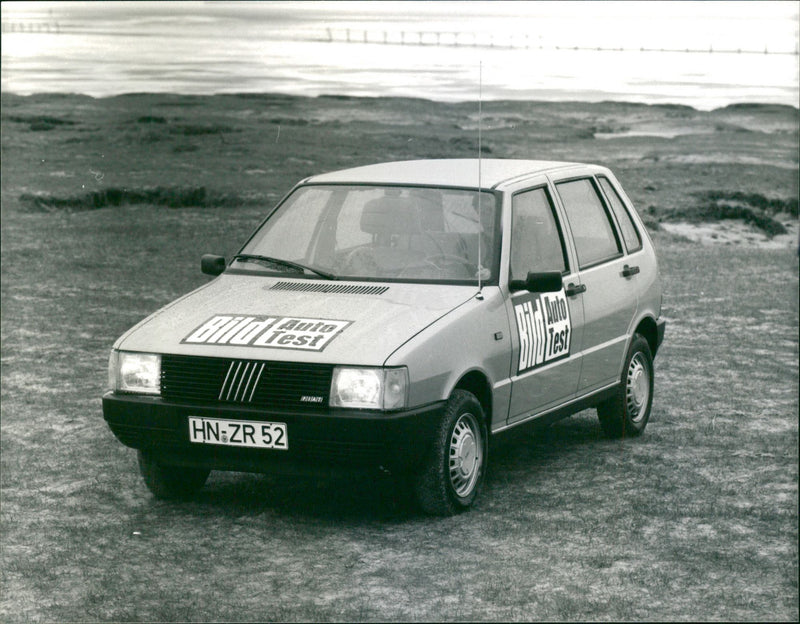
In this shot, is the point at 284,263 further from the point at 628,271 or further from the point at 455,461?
the point at 628,271

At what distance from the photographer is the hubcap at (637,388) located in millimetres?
8828

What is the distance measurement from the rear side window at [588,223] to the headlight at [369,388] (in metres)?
2.16

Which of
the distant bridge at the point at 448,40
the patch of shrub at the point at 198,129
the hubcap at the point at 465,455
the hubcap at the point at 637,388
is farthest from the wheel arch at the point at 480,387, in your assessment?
the patch of shrub at the point at 198,129

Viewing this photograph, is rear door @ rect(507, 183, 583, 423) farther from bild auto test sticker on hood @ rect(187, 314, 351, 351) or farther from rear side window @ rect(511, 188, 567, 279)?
bild auto test sticker on hood @ rect(187, 314, 351, 351)

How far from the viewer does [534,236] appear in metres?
7.82

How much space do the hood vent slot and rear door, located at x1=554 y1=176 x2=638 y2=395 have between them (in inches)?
57.0

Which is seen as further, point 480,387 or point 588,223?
point 588,223

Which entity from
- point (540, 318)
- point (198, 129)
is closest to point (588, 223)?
point (540, 318)

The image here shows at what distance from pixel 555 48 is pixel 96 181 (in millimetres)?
12192

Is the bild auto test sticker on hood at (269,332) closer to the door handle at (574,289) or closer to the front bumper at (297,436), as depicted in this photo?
the front bumper at (297,436)

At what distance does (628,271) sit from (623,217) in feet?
1.64

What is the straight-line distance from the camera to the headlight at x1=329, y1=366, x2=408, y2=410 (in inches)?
253

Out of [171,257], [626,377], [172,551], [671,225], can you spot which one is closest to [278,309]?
[172,551]

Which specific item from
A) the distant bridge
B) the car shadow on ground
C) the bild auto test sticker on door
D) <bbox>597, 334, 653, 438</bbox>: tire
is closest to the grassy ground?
the car shadow on ground
